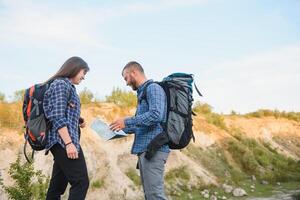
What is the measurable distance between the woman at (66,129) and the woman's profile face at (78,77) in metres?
0.02

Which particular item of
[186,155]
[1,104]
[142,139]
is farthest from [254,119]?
[142,139]

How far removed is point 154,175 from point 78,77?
1292mm

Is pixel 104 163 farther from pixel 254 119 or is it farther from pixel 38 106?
pixel 254 119

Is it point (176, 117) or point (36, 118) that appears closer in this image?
point (36, 118)

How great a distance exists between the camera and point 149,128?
15.1 feet

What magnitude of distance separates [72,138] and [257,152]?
20.3 metres

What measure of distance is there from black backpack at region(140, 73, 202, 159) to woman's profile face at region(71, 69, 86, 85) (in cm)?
69

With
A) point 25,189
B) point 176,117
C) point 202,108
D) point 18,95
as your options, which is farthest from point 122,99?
point 176,117

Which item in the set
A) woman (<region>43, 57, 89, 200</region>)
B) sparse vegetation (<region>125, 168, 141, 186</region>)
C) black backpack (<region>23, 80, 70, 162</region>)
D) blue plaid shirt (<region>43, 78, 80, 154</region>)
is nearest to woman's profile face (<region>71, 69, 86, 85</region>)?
woman (<region>43, 57, 89, 200</region>)

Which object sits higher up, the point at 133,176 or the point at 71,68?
the point at 71,68

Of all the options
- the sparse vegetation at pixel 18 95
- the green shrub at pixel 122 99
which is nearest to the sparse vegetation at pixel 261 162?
the green shrub at pixel 122 99

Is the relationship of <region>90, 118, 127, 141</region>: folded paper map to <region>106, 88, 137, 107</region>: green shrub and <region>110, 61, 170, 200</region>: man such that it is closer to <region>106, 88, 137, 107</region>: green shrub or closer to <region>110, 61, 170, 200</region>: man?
<region>110, 61, 170, 200</region>: man

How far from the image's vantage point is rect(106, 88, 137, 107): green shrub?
18.9 m

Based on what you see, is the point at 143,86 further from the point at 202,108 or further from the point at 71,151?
the point at 202,108
